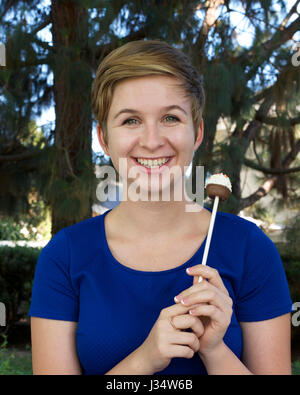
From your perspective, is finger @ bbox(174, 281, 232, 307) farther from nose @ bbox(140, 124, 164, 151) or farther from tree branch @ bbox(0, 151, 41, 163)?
tree branch @ bbox(0, 151, 41, 163)

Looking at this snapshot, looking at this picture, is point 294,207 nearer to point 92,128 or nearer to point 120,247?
point 92,128

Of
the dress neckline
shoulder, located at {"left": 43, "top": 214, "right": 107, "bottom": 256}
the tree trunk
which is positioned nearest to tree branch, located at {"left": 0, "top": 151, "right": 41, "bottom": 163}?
the tree trunk

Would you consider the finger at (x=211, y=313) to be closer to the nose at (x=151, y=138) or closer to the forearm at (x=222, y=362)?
the forearm at (x=222, y=362)

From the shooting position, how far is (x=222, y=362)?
1114 millimetres

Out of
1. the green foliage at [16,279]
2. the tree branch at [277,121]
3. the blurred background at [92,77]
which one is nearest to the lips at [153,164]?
the blurred background at [92,77]

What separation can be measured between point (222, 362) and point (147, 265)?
0.31 meters

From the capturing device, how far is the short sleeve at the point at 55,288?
4.08 feet

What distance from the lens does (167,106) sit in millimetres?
1205

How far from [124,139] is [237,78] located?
2341 millimetres

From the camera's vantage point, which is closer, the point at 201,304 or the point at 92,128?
the point at 201,304

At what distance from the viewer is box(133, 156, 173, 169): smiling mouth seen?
125 cm

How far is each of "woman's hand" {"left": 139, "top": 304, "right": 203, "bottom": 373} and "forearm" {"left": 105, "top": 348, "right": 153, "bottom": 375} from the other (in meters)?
0.05
